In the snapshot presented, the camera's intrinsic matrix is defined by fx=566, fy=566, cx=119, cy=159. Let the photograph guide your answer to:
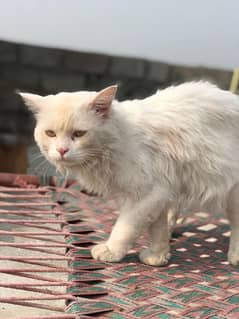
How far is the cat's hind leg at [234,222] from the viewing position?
4.73ft

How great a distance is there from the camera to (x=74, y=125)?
1.29 m

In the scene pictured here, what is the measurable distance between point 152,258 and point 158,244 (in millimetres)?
46

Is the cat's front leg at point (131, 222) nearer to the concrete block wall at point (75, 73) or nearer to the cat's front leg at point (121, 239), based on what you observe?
the cat's front leg at point (121, 239)

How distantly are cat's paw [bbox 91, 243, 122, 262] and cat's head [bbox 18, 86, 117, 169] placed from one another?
0.72ft

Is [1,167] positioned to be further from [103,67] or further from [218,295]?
[218,295]

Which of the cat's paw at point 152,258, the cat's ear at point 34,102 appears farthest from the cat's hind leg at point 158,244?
the cat's ear at point 34,102

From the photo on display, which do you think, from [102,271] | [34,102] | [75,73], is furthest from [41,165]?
[75,73]

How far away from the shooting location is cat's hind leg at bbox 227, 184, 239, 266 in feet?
4.73

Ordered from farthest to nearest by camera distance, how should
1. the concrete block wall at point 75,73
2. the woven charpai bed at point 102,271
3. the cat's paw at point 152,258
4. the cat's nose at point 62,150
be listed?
the concrete block wall at point 75,73, the cat's paw at point 152,258, the cat's nose at point 62,150, the woven charpai bed at point 102,271

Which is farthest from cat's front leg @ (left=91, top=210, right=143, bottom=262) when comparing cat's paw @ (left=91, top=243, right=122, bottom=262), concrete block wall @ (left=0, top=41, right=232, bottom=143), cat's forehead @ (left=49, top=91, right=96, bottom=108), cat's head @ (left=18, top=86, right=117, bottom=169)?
concrete block wall @ (left=0, top=41, right=232, bottom=143)

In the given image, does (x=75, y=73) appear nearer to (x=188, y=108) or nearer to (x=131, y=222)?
(x=188, y=108)

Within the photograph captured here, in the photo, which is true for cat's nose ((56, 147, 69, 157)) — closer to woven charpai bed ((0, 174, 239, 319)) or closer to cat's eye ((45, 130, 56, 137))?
cat's eye ((45, 130, 56, 137))

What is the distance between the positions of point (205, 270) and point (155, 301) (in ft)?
0.94

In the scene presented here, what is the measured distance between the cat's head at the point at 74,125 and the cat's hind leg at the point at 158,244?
264mm
